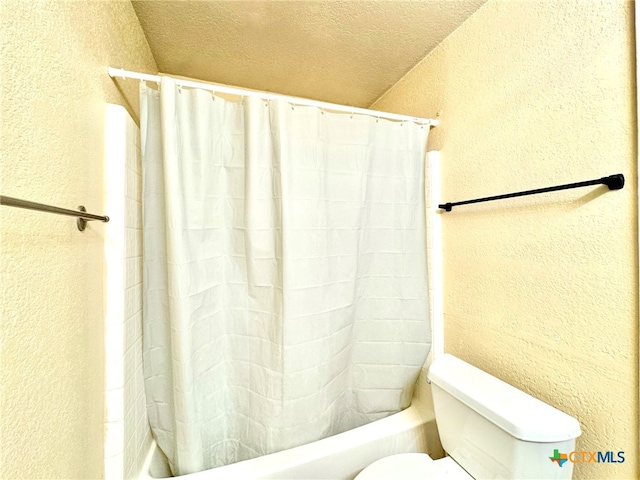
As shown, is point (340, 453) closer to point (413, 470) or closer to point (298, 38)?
point (413, 470)

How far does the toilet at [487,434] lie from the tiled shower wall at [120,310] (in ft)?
2.66

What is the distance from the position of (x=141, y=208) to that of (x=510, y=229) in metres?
1.44

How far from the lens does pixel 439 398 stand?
1023 mm

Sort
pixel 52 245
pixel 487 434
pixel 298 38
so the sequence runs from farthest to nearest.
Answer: pixel 298 38, pixel 487 434, pixel 52 245

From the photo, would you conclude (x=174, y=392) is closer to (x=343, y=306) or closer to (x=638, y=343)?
(x=343, y=306)

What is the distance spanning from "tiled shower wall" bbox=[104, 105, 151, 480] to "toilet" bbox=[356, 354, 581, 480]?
2.66ft

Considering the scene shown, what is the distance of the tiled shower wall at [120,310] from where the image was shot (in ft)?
2.72

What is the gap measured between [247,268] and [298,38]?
1108 mm

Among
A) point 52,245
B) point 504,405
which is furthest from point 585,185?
point 52,245

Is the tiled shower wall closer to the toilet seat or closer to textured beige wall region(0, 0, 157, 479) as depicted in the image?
textured beige wall region(0, 0, 157, 479)

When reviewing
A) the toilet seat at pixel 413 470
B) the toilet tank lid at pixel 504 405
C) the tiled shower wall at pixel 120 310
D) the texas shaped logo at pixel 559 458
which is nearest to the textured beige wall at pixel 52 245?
the tiled shower wall at pixel 120 310

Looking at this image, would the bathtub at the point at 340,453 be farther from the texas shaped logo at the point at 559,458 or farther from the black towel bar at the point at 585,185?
the black towel bar at the point at 585,185

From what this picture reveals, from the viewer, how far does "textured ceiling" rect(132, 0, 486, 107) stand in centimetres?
108

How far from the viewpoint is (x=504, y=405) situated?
81cm
